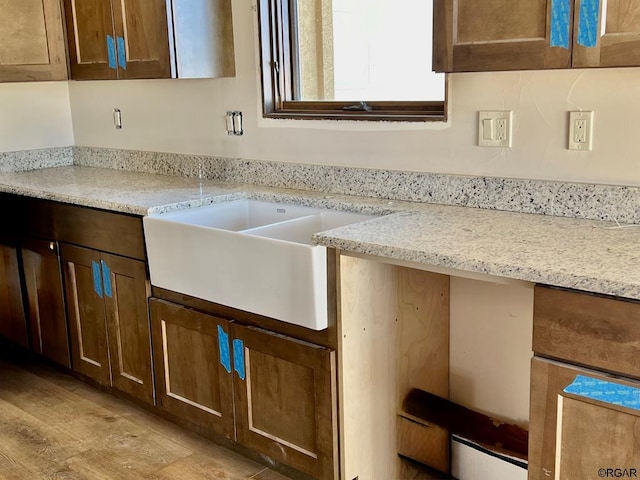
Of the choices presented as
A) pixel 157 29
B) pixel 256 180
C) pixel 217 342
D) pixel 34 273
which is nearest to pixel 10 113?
pixel 34 273

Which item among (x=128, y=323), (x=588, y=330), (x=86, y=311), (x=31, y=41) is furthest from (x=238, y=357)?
(x=31, y=41)

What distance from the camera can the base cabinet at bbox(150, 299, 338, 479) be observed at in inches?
80.8

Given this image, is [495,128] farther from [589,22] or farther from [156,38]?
[156,38]

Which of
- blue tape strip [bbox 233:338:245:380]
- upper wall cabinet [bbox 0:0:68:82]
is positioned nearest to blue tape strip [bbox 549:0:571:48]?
blue tape strip [bbox 233:338:245:380]

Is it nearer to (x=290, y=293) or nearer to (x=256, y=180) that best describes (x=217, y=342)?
(x=290, y=293)

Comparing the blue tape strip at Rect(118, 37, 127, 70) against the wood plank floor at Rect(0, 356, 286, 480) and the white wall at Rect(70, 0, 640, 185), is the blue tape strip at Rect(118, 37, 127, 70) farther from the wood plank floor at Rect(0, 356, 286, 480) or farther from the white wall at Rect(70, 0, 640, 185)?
the wood plank floor at Rect(0, 356, 286, 480)

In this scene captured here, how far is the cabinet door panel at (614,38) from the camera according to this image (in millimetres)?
1562

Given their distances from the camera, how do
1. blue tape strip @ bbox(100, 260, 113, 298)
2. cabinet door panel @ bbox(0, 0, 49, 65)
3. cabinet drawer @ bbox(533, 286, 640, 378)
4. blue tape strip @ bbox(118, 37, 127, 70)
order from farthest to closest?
1. cabinet door panel @ bbox(0, 0, 49, 65)
2. blue tape strip @ bbox(118, 37, 127, 70)
3. blue tape strip @ bbox(100, 260, 113, 298)
4. cabinet drawer @ bbox(533, 286, 640, 378)

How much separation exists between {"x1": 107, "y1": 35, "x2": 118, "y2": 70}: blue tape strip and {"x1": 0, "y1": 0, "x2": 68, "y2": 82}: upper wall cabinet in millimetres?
370

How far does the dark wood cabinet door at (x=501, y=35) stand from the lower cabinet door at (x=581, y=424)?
724 millimetres

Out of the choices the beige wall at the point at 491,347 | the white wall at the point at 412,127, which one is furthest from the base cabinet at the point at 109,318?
the beige wall at the point at 491,347

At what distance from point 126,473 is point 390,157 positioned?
1.41 m

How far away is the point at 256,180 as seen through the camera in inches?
115

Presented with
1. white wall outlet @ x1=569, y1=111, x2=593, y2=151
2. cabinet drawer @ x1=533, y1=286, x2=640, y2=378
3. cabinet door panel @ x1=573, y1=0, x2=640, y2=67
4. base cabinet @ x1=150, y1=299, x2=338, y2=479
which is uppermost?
cabinet door panel @ x1=573, y1=0, x2=640, y2=67
